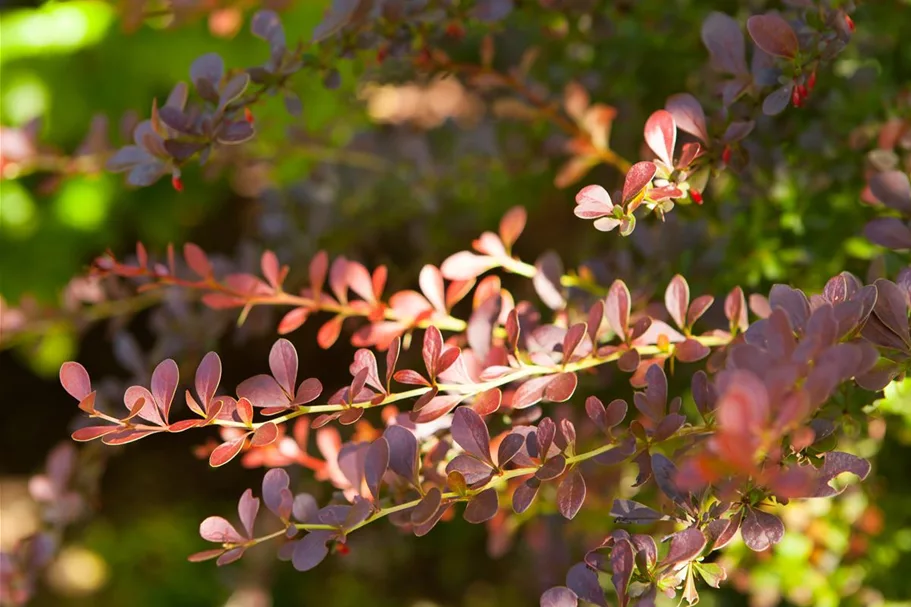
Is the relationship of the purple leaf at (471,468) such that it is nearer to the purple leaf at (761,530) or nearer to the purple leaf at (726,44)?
the purple leaf at (761,530)

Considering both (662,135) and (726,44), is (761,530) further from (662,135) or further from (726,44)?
(726,44)

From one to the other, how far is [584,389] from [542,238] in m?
1.23

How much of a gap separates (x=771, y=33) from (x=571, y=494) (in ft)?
1.27

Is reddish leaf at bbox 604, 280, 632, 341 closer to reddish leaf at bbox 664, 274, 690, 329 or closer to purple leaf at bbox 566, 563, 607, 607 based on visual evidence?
reddish leaf at bbox 664, 274, 690, 329

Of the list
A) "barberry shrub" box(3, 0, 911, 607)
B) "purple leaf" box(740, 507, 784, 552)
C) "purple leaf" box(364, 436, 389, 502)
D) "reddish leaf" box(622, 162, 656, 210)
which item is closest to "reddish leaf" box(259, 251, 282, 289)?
"barberry shrub" box(3, 0, 911, 607)

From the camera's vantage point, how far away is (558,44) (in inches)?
46.8

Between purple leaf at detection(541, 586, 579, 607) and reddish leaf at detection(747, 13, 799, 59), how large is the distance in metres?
0.43

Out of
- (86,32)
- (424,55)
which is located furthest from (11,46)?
(424,55)

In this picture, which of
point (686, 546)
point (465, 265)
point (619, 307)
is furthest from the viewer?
point (465, 265)

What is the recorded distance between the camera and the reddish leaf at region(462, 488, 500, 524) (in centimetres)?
57

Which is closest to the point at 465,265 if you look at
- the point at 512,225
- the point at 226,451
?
the point at 512,225

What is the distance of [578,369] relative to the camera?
2.17ft

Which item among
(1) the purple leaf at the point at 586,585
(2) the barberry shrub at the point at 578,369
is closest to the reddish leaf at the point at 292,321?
(2) the barberry shrub at the point at 578,369

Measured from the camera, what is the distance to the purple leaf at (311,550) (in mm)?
563
